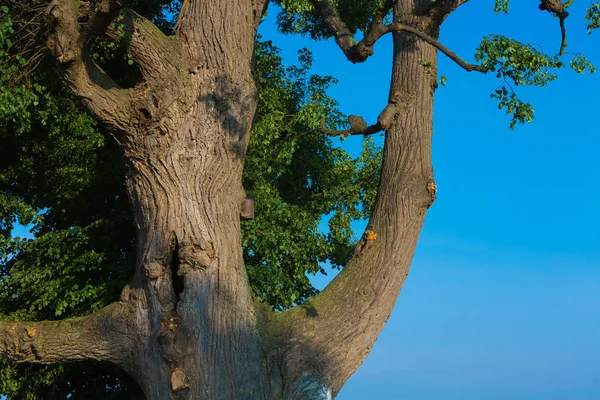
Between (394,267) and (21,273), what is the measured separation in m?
6.65

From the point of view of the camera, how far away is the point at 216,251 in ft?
28.5

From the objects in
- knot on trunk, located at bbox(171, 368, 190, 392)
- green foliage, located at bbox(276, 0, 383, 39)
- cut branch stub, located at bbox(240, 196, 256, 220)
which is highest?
green foliage, located at bbox(276, 0, 383, 39)

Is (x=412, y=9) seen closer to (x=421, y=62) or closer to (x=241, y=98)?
(x=421, y=62)

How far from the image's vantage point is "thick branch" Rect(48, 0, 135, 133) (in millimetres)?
8727

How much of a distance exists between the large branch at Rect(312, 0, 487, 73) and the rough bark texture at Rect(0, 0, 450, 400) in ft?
0.37

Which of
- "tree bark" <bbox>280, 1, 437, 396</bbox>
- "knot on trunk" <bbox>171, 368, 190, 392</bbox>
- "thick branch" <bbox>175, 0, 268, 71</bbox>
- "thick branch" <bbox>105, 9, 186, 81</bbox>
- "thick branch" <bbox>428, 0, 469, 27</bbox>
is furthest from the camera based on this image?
"thick branch" <bbox>428, 0, 469, 27</bbox>

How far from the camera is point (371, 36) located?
959 cm

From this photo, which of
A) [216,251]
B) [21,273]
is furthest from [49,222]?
[216,251]

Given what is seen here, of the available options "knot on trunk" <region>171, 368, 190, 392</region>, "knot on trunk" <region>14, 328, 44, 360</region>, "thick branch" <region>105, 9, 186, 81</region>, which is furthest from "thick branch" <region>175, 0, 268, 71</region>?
"knot on trunk" <region>14, 328, 44, 360</region>

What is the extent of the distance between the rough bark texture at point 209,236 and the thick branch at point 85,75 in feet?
0.05

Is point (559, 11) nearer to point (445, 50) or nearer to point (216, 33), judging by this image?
point (445, 50)

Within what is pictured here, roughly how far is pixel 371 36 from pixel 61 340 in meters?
5.43

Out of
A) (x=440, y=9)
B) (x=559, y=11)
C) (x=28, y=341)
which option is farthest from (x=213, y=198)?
(x=559, y=11)

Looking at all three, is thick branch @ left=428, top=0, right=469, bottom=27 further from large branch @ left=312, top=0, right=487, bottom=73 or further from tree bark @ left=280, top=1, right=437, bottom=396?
tree bark @ left=280, top=1, right=437, bottom=396
